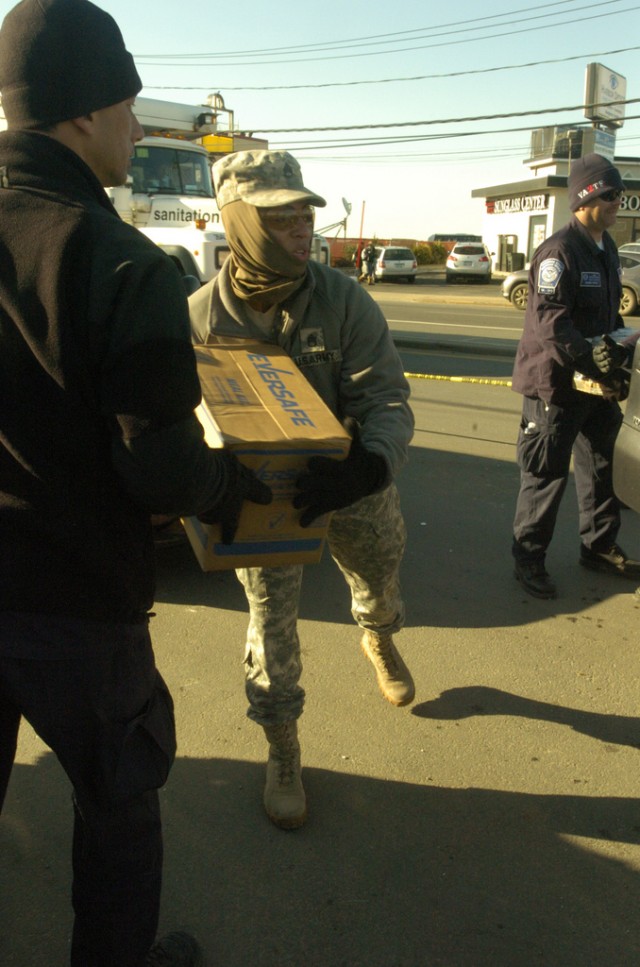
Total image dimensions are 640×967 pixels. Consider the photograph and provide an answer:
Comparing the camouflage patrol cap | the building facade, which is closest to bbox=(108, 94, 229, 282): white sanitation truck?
the camouflage patrol cap

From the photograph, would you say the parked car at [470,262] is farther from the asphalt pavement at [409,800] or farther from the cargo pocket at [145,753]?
the cargo pocket at [145,753]

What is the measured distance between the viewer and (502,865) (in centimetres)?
250

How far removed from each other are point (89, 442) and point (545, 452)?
9.89 ft

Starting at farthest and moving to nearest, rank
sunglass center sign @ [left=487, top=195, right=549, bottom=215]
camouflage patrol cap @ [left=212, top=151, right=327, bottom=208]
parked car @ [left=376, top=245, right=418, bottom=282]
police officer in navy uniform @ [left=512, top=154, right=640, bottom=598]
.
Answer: sunglass center sign @ [left=487, top=195, right=549, bottom=215], parked car @ [left=376, top=245, right=418, bottom=282], police officer in navy uniform @ [left=512, top=154, right=640, bottom=598], camouflage patrol cap @ [left=212, top=151, right=327, bottom=208]

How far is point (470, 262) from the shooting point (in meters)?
39.3

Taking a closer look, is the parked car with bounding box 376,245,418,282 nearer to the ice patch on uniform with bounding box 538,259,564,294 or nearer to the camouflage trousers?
the ice patch on uniform with bounding box 538,259,564,294

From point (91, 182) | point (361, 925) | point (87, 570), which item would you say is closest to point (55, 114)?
point (91, 182)

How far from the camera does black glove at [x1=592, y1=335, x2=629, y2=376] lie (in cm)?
394

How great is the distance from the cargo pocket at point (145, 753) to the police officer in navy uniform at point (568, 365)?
2844 mm

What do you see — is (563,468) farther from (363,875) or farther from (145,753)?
(145,753)

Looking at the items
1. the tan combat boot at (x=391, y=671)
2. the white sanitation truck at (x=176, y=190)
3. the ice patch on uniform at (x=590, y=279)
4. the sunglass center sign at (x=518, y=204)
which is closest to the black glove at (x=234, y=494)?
the tan combat boot at (x=391, y=671)

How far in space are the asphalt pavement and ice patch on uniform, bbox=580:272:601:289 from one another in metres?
1.47

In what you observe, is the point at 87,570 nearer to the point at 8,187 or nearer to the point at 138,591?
the point at 138,591

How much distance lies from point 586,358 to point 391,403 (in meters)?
1.68
